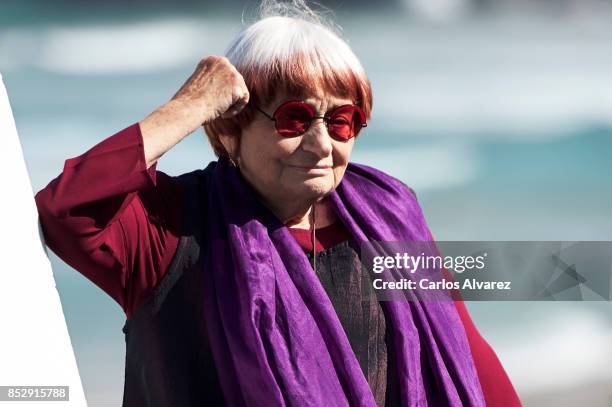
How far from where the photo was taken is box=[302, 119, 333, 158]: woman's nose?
2799mm

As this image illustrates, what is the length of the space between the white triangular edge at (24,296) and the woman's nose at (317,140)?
68cm

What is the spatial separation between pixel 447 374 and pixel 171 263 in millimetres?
720

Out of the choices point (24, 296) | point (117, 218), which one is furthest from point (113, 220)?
point (24, 296)

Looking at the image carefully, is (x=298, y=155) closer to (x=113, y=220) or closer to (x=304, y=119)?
(x=304, y=119)

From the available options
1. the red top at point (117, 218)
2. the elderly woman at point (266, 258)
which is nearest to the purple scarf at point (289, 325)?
the elderly woman at point (266, 258)

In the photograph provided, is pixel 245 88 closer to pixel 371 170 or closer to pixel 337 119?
pixel 337 119

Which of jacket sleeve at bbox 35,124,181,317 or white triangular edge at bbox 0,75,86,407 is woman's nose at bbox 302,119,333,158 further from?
white triangular edge at bbox 0,75,86,407

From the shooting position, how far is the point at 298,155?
9.21 ft

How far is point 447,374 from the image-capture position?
9.46ft

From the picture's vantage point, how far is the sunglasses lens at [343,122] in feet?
9.29

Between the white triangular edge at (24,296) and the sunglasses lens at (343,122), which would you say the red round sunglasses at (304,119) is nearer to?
the sunglasses lens at (343,122)

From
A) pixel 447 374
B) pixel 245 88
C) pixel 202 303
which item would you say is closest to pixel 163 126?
pixel 245 88

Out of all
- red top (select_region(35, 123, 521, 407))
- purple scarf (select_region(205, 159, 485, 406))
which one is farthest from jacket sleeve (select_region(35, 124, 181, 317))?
purple scarf (select_region(205, 159, 485, 406))

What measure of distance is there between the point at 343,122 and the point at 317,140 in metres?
0.08
